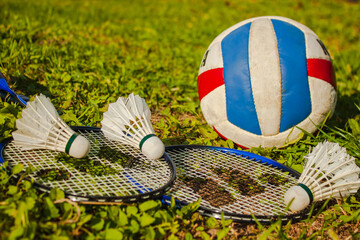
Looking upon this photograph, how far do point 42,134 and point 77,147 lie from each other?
0.25 metres

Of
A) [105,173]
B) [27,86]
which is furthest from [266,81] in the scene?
[27,86]

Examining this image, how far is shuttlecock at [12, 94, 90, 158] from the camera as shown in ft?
7.79

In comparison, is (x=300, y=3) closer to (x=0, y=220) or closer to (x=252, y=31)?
(x=252, y=31)

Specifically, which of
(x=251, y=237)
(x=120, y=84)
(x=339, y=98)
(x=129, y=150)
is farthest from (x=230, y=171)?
(x=339, y=98)

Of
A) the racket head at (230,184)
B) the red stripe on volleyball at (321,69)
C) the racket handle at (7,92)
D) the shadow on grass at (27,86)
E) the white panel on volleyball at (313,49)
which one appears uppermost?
the white panel on volleyball at (313,49)

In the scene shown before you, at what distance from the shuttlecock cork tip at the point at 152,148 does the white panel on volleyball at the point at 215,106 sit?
2.81ft

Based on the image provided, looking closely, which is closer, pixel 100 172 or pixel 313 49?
pixel 100 172

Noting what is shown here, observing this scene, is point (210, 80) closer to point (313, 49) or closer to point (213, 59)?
point (213, 59)

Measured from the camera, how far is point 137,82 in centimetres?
450

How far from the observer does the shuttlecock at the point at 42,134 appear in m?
2.37

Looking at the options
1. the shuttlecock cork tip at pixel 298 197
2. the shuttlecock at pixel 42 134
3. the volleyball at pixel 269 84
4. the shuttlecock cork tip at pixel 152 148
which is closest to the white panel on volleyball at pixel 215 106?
the volleyball at pixel 269 84

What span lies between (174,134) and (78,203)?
5.04ft

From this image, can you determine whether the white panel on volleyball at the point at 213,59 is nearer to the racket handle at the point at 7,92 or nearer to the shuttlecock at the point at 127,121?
the shuttlecock at the point at 127,121

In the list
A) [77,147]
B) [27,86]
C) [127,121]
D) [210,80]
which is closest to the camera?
[77,147]
